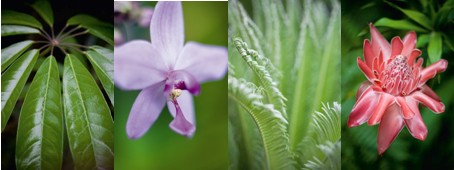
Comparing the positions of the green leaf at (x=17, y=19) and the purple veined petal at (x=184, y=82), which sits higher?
the green leaf at (x=17, y=19)

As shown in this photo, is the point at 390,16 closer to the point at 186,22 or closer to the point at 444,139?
the point at 444,139

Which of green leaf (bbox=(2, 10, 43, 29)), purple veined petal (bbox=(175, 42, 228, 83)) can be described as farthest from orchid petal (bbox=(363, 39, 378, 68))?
green leaf (bbox=(2, 10, 43, 29))

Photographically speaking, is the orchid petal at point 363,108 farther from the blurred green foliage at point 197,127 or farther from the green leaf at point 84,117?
the green leaf at point 84,117

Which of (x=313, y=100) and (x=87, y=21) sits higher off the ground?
(x=87, y=21)

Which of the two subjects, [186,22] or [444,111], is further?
[444,111]

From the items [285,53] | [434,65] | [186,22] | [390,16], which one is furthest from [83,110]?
[434,65]

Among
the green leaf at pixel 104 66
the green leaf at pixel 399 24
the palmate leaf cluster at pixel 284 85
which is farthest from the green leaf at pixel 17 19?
the green leaf at pixel 399 24
